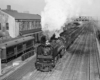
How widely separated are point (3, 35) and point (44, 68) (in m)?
14.6

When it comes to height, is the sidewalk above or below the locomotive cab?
below

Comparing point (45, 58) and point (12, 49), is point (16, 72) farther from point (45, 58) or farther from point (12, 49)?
point (12, 49)

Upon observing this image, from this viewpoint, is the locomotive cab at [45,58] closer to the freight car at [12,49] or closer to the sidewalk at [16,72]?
the sidewalk at [16,72]

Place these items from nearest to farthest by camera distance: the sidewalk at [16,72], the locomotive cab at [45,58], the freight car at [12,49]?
the sidewalk at [16,72]
the locomotive cab at [45,58]
the freight car at [12,49]

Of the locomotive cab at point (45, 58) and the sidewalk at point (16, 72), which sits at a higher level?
the locomotive cab at point (45, 58)

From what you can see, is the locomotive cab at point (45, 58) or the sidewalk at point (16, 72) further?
the locomotive cab at point (45, 58)

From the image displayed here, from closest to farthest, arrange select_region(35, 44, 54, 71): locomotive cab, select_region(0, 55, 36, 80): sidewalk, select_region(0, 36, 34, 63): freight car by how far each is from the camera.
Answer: select_region(0, 55, 36, 80): sidewalk
select_region(35, 44, 54, 71): locomotive cab
select_region(0, 36, 34, 63): freight car

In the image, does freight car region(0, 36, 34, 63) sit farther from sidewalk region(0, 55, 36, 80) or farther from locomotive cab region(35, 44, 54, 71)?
locomotive cab region(35, 44, 54, 71)

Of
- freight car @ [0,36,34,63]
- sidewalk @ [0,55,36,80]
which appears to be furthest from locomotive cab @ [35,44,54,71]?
freight car @ [0,36,34,63]

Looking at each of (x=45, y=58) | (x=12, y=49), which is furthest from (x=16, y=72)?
(x=12, y=49)

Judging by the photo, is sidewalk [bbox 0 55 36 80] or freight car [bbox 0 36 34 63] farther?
freight car [bbox 0 36 34 63]

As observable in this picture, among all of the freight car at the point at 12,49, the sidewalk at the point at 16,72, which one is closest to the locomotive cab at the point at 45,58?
the sidewalk at the point at 16,72

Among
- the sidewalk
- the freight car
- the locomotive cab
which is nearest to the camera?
the sidewalk

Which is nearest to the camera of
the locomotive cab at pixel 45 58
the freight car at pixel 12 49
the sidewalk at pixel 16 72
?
the sidewalk at pixel 16 72
